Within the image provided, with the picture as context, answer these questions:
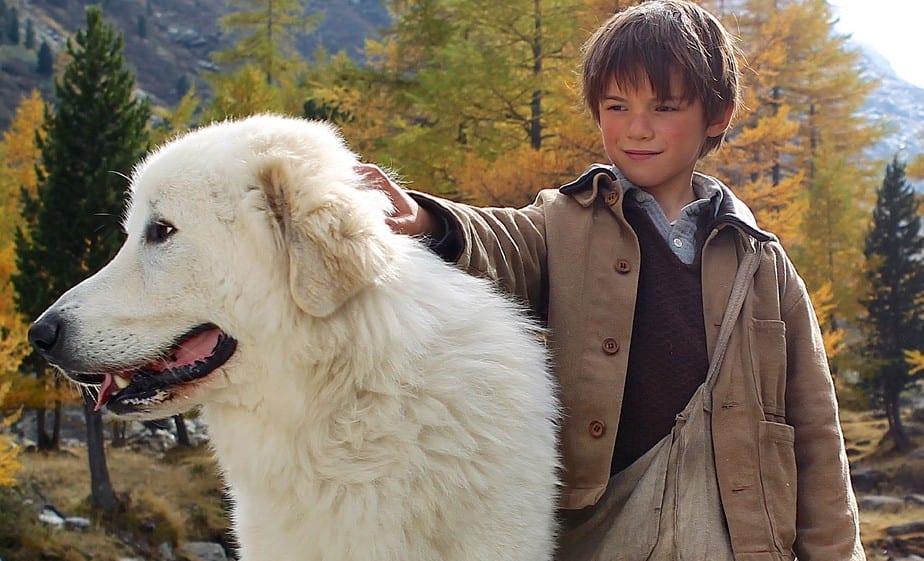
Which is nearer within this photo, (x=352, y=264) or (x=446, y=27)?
(x=352, y=264)

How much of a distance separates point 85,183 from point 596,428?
16.0m

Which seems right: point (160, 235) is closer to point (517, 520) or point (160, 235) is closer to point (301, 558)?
point (301, 558)

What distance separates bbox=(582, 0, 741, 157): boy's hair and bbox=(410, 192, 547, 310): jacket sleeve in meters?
0.47

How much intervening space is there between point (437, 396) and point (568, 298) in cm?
59

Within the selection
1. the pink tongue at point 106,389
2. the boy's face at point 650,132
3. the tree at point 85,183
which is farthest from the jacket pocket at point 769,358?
the tree at point 85,183

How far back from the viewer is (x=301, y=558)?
193 centimetres

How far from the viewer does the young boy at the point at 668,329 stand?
6.98ft

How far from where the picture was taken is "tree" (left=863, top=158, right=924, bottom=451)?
20.6 meters

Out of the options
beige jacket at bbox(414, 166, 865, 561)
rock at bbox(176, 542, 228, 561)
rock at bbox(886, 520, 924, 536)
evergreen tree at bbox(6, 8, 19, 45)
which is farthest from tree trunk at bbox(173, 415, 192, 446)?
evergreen tree at bbox(6, 8, 19, 45)

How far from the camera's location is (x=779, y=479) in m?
2.12

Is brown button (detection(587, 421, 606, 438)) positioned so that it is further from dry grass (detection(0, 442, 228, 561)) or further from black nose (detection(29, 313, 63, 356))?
dry grass (detection(0, 442, 228, 561))

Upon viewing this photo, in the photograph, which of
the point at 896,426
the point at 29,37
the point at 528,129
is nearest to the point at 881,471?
the point at 896,426

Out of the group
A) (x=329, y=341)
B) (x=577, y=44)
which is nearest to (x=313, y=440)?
(x=329, y=341)

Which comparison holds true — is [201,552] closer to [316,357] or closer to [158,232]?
[158,232]
